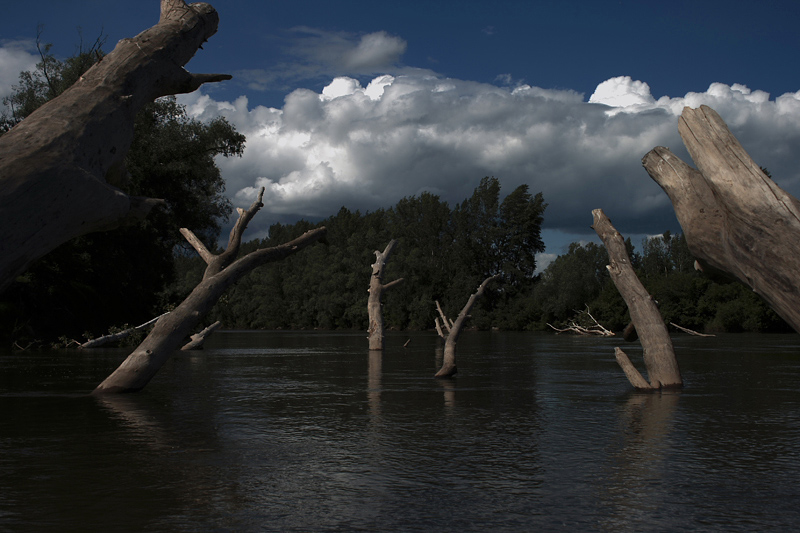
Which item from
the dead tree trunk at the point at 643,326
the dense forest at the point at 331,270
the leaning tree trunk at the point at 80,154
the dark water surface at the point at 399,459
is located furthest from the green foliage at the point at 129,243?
the leaning tree trunk at the point at 80,154

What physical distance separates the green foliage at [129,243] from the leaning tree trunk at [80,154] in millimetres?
32508

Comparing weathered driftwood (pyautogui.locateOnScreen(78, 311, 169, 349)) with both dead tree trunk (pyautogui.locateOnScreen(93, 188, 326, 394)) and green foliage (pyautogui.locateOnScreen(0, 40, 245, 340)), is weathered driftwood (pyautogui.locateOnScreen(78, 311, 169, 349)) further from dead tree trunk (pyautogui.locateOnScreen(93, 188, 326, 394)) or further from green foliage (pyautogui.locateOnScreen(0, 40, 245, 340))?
dead tree trunk (pyautogui.locateOnScreen(93, 188, 326, 394))

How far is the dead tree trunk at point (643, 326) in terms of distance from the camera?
1552 cm

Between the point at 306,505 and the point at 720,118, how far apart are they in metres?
4.46

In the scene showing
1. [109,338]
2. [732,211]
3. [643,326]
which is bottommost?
[109,338]

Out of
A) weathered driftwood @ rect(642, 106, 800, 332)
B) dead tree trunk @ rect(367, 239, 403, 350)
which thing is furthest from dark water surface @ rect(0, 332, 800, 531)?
dead tree trunk @ rect(367, 239, 403, 350)

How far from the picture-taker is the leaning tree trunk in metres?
3.90

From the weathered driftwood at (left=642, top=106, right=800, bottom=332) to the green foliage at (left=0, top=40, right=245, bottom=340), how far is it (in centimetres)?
3553

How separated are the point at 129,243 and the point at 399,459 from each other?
36.3 metres

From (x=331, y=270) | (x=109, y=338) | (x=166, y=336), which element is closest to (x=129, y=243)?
(x=109, y=338)

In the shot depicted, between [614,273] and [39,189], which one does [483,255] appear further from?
[39,189]

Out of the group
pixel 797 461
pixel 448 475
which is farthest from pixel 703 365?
pixel 448 475

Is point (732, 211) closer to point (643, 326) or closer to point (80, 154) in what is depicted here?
point (80, 154)

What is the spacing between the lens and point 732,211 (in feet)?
11.2
